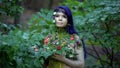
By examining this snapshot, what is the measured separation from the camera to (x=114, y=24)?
6191mm

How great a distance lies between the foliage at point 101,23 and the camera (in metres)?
4.98

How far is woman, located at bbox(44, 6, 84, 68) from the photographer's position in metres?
3.41

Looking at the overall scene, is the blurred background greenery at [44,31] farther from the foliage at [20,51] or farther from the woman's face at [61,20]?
the woman's face at [61,20]

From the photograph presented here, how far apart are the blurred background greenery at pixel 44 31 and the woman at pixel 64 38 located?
14 centimetres

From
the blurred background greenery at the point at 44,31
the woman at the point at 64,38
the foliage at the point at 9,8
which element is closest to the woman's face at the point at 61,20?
the woman at the point at 64,38

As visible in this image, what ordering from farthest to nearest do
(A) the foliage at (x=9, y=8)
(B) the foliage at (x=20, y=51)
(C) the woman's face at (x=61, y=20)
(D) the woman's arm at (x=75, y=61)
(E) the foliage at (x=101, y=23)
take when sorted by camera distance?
1. (E) the foliage at (x=101, y=23)
2. (A) the foliage at (x=9, y=8)
3. (C) the woman's face at (x=61, y=20)
4. (D) the woman's arm at (x=75, y=61)
5. (B) the foliage at (x=20, y=51)

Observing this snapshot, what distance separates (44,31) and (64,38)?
2.38 feet

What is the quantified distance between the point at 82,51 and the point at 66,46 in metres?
0.23

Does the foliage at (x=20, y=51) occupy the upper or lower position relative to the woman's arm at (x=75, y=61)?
upper

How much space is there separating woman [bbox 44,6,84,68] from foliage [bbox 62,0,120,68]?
1345mm

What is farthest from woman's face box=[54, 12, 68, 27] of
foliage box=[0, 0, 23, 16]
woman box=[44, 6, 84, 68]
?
foliage box=[0, 0, 23, 16]

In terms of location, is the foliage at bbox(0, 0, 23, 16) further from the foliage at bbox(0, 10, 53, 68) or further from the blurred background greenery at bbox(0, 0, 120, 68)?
the foliage at bbox(0, 10, 53, 68)

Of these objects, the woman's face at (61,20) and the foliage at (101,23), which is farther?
the foliage at (101,23)

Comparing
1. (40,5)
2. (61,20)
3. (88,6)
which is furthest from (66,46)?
(40,5)
